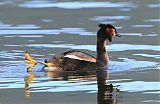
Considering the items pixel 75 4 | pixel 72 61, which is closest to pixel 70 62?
pixel 72 61

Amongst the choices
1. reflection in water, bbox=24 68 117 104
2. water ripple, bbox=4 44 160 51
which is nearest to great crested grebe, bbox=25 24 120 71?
reflection in water, bbox=24 68 117 104

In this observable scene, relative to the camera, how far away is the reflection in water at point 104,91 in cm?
1353

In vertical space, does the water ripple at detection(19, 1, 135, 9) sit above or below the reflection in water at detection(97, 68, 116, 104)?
above

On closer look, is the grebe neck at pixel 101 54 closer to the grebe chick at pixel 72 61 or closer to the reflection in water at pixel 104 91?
the grebe chick at pixel 72 61

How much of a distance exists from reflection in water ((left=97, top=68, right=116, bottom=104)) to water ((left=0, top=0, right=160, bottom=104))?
10 centimetres

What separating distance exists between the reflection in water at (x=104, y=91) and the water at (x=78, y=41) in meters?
0.10

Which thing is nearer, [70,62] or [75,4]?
[70,62]

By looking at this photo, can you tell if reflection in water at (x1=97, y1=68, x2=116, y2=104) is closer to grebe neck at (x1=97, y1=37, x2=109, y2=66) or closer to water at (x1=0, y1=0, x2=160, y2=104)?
water at (x1=0, y1=0, x2=160, y2=104)

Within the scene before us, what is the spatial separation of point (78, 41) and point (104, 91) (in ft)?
21.6

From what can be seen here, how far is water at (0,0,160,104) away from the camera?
15.0 m

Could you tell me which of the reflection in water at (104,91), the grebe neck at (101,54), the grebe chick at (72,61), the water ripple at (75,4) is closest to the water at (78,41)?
the water ripple at (75,4)

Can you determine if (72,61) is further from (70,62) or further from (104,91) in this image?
(104,91)

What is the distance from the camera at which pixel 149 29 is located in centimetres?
2309

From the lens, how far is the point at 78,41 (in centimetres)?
2105
